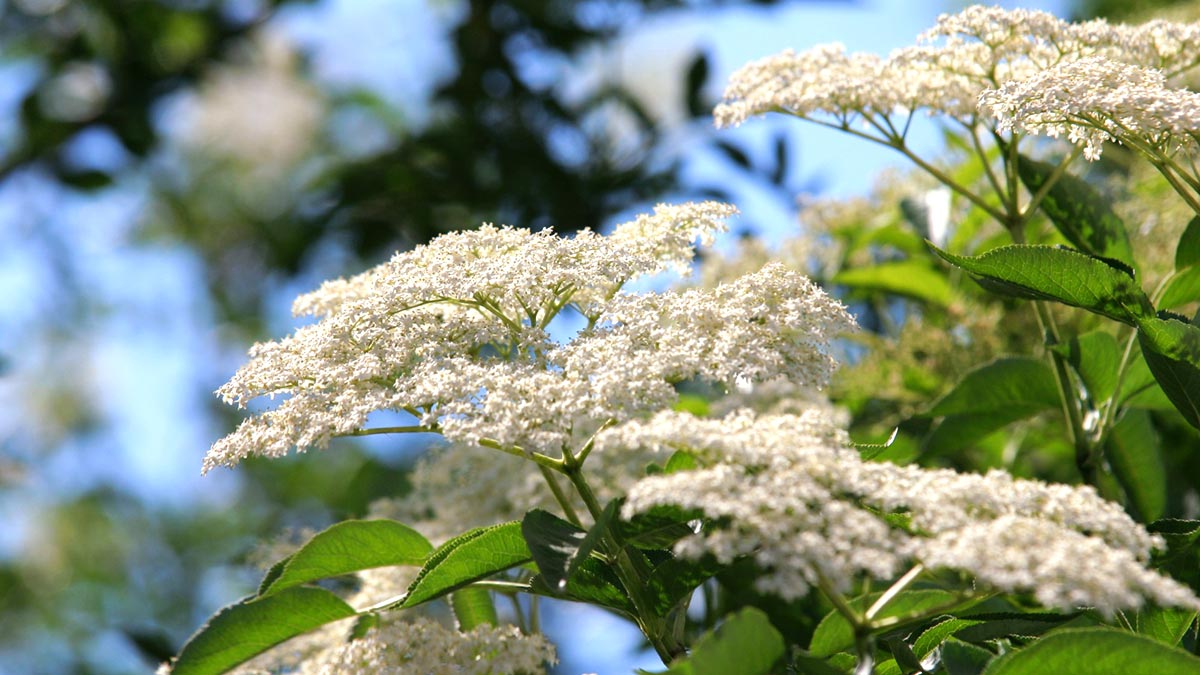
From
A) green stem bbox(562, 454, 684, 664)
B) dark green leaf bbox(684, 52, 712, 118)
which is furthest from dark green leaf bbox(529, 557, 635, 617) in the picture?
dark green leaf bbox(684, 52, 712, 118)

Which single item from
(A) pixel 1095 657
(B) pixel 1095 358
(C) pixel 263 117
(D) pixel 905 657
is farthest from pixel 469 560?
(C) pixel 263 117

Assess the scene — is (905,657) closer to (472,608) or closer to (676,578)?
(676,578)

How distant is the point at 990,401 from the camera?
4.43ft

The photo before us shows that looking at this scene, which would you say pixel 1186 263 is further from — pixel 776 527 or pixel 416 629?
pixel 416 629

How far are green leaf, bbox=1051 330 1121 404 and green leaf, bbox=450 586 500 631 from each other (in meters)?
0.71

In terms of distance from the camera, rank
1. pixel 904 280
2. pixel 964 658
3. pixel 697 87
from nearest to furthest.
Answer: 1. pixel 964 658
2. pixel 904 280
3. pixel 697 87

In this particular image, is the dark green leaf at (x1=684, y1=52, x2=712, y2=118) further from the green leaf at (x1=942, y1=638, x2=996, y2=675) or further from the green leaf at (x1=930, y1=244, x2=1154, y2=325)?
the green leaf at (x1=942, y1=638, x2=996, y2=675)

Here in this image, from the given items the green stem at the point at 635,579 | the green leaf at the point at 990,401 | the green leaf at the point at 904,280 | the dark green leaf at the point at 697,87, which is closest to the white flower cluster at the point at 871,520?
the green stem at the point at 635,579

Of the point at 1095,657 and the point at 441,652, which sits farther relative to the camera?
the point at 441,652

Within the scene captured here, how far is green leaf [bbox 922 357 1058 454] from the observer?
4.35ft

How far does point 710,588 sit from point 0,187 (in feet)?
8.01

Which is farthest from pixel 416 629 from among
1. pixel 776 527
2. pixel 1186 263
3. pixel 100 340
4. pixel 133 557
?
pixel 100 340

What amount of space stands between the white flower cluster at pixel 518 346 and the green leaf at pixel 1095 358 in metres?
0.37

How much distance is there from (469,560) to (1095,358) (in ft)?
2.40
